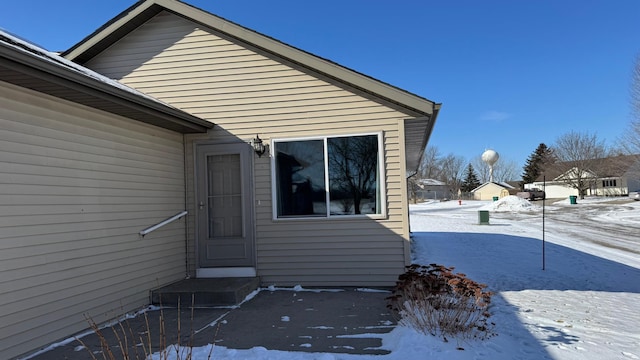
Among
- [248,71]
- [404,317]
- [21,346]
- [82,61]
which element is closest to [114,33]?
[82,61]

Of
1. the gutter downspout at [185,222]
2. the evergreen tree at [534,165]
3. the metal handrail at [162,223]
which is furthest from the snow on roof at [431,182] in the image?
the metal handrail at [162,223]

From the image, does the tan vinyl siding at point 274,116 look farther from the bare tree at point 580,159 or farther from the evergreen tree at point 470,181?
the evergreen tree at point 470,181

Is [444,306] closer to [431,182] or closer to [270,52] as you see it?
[270,52]

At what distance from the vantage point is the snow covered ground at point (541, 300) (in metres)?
3.73

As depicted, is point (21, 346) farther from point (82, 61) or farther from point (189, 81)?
point (82, 61)

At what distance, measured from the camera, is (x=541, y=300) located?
18.7 feet

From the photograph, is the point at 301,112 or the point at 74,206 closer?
the point at 74,206

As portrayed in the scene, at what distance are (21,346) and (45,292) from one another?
529 millimetres

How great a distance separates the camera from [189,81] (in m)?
6.82

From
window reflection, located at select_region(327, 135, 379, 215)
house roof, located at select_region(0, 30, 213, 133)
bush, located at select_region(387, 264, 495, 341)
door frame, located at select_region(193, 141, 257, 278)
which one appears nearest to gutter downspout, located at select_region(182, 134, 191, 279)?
door frame, located at select_region(193, 141, 257, 278)

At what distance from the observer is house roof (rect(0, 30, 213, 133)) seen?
3467 mm

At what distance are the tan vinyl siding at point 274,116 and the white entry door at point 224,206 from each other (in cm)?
16

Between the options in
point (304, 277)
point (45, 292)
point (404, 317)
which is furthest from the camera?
point (304, 277)

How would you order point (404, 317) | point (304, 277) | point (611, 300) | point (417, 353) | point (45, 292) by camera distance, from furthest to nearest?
point (304, 277) < point (611, 300) < point (404, 317) < point (45, 292) < point (417, 353)
